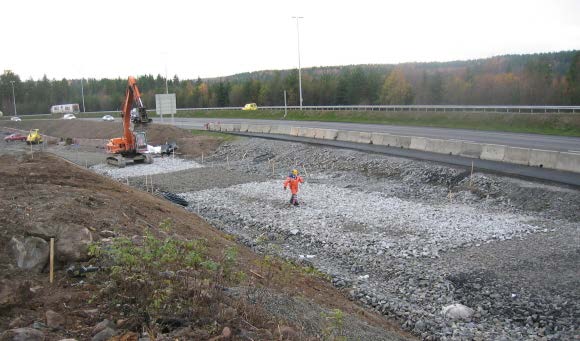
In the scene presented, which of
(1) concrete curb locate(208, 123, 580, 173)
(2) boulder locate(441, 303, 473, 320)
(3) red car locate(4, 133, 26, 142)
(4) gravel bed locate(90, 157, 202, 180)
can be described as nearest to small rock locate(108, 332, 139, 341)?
(2) boulder locate(441, 303, 473, 320)

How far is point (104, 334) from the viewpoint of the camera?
6609 mm

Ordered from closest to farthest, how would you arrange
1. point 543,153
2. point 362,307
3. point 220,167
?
point 362,307 < point 543,153 < point 220,167

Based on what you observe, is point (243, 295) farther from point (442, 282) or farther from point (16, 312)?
point (442, 282)

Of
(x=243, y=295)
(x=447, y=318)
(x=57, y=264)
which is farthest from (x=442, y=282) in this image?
(x=57, y=264)

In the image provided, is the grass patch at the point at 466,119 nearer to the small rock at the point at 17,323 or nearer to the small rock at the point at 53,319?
the small rock at the point at 53,319

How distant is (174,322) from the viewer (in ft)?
23.1

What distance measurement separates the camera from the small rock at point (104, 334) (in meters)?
6.55

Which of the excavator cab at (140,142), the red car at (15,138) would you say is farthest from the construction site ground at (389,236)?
the red car at (15,138)

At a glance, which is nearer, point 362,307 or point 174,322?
point 174,322

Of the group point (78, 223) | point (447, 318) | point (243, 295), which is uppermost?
point (78, 223)

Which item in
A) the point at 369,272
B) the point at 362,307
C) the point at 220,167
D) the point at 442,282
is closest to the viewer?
the point at 362,307

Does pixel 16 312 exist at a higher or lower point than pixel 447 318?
higher

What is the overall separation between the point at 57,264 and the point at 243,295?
364 cm

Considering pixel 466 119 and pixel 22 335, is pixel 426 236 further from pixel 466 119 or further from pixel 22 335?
pixel 466 119
